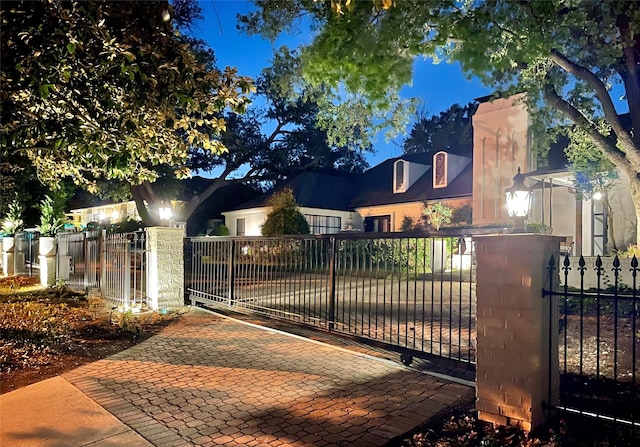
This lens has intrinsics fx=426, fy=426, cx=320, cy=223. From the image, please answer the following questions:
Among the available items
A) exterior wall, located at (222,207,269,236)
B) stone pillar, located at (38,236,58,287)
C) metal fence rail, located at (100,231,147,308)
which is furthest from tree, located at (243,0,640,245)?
exterior wall, located at (222,207,269,236)

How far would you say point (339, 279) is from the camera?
20.8 ft

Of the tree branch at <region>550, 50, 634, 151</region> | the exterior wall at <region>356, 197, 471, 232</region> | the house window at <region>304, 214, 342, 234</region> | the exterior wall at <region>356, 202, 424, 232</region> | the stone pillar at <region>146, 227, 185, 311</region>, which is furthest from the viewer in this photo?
the house window at <region>304, 214, 342, 234</region>

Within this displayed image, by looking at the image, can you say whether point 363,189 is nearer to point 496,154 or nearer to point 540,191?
point 496,154

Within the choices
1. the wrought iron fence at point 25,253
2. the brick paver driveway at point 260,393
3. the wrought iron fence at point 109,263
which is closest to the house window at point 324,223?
the wrought iron fence at point 25,253

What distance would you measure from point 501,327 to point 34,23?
598 cm

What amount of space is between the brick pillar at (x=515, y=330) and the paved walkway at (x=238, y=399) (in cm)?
64

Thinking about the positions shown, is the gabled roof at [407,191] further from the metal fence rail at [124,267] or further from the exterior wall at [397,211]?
the metal fence rail at [124,267]

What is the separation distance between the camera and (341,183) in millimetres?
30625

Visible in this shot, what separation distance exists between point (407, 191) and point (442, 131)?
20861 mm

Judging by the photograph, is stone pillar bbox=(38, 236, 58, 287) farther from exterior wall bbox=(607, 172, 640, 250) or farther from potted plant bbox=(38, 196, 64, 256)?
exterior wall bbox=(607, 172, 640, 250)

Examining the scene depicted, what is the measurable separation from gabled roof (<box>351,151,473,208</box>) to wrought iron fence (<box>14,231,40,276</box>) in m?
17.8

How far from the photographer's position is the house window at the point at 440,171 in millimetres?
24047

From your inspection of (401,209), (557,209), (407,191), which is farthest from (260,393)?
(407,191)

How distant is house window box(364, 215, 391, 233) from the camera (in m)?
26.3
